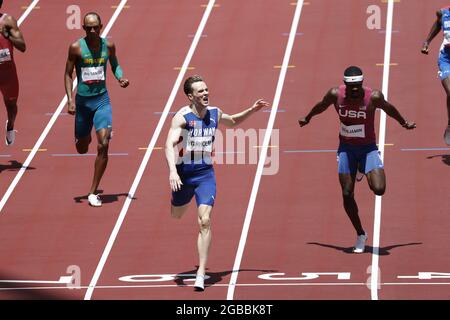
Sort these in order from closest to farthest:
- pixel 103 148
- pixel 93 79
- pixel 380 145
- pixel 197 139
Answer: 1. pixel 197 139
2. pixel 103 148
3. pixel 93 79
4. pixel 380 145

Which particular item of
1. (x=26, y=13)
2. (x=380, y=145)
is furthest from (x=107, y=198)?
(x=26, y=13)

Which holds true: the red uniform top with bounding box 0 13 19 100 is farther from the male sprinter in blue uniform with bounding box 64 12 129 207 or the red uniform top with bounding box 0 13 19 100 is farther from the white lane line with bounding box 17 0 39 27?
the white lane line with bounding box 17 0 39 27

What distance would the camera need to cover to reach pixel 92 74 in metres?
18.1

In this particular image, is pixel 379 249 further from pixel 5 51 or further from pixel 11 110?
pixel 5 51

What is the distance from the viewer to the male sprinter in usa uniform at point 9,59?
63.2 feet

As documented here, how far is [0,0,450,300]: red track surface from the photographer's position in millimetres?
15609

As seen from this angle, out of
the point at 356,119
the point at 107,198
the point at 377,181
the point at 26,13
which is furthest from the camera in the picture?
the point at 26,13

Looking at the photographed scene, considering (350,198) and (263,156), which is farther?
(263,156)

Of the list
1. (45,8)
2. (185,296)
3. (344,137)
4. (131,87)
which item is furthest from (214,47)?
(185,296)

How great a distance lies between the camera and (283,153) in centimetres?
1972

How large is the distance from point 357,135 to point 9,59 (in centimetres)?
583

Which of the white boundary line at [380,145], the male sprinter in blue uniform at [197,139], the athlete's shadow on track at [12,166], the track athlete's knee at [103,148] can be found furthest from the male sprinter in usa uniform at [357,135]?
the athlete's shadow on track at [12,166]

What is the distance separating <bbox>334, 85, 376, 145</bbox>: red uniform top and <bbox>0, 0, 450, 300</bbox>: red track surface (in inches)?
51.7

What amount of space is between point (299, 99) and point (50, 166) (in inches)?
163
